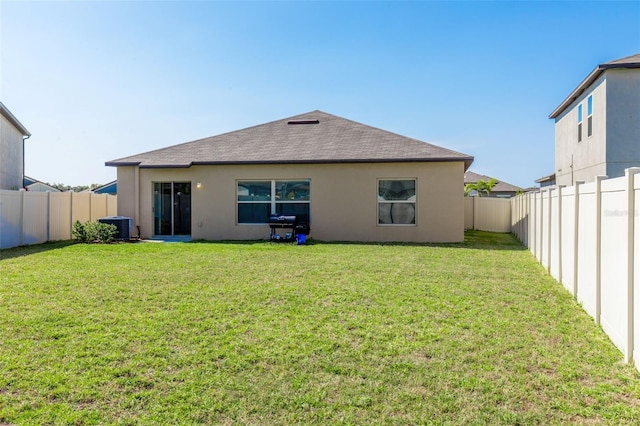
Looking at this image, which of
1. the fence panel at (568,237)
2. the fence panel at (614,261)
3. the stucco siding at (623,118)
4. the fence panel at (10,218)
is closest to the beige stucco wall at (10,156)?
the fence panel at (10,218)

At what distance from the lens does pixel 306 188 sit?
48.3ft

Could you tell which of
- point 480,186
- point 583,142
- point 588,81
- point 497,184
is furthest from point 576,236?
point 497,184

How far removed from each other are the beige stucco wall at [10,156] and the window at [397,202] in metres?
19.9

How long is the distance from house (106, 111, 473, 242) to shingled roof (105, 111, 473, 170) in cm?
4

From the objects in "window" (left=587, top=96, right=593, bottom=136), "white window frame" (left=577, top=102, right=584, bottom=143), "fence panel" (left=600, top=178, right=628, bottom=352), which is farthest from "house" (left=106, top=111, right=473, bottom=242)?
"fence panel" (left=600, top=178, right=628, bottom=352)

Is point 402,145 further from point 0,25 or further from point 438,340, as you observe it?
point 0,25

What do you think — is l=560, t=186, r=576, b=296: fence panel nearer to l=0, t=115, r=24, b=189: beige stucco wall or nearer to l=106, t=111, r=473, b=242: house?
l=106, t=111, r=473, b=242: house

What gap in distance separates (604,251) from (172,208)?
14.7m

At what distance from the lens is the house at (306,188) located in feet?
45.9

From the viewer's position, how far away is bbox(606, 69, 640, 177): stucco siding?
13.7 m

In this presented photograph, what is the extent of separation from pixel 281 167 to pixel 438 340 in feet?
36.6

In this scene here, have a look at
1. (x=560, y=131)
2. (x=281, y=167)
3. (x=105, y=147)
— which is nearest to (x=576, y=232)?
(x=281, y=167)

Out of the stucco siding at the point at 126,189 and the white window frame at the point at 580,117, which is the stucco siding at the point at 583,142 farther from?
the stucco siding at the point at 126,189

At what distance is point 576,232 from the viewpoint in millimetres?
6074
